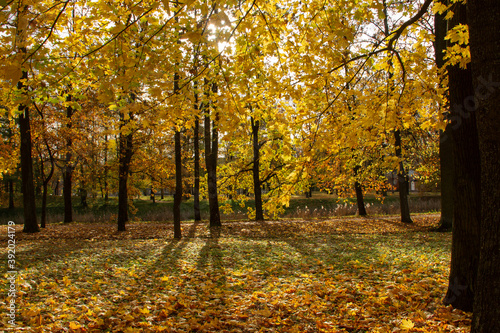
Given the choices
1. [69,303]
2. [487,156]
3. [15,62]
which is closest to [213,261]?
[69,303]

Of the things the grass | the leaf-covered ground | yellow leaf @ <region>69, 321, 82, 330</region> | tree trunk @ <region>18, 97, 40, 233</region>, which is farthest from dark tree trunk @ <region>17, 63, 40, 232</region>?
yellow leaf @ <region>69, 321, 82, 330</region>

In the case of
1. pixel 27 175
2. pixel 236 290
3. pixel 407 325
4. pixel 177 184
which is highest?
pixel 27 175

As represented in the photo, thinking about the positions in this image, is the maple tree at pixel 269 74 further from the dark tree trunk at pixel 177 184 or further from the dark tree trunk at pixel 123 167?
the dark tree trunk at pixel 123 167

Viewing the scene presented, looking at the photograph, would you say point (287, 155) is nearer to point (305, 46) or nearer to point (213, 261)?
point (305, 46)

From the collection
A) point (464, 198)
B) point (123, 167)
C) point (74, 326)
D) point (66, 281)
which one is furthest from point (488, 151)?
point (123, 167)

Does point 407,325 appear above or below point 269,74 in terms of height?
below

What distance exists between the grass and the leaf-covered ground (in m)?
10.8

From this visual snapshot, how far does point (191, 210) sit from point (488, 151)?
82.7 feet

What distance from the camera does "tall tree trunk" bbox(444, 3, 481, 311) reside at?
11.2 feet

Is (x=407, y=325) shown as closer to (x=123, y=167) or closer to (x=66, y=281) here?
(x=66, y=281)

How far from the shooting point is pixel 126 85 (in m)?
3.17

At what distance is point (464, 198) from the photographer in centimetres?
350

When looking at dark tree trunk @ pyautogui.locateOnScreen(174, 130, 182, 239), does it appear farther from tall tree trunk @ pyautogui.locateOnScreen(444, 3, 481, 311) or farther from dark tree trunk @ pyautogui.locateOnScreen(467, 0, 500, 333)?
dark tree trunk @ pyautogui.locateOnScreen(467, 0, 500, 333)

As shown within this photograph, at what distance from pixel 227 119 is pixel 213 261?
3.77m
